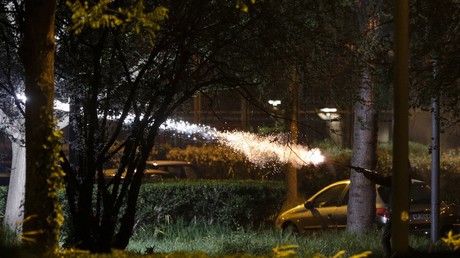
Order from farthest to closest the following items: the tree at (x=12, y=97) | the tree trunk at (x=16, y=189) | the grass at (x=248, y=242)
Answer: the tree trunk at (x=16, y=189)
the grass at (x=248, y=242)
the tree at (x=12, y=97)

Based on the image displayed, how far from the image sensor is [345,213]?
1861 cm

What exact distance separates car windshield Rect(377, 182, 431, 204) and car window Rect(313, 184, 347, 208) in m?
1.05

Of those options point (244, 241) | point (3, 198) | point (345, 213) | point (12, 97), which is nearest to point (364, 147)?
point (345, 213)

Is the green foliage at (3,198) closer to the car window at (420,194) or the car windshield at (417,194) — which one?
the car windshield at (417,194)

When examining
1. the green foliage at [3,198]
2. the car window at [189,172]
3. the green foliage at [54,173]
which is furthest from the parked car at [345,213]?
the green foliage at [54,173]

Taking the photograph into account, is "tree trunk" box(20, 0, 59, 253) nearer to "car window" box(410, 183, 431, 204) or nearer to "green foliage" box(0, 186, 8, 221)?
"green foliage" box(0, 186, 8, 221)

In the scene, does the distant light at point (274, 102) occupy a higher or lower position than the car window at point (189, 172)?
higher

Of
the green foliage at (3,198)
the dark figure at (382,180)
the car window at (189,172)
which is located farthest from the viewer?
the car window at (189,172)

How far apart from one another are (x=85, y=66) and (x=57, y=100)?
5.15ft

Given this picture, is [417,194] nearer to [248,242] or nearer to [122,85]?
[248,242]

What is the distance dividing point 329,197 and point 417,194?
213 centimetres

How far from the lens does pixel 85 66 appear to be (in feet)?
38.4

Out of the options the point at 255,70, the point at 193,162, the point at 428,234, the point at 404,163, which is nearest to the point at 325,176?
the point at 193,162

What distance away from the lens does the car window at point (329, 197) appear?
62.7 ft
